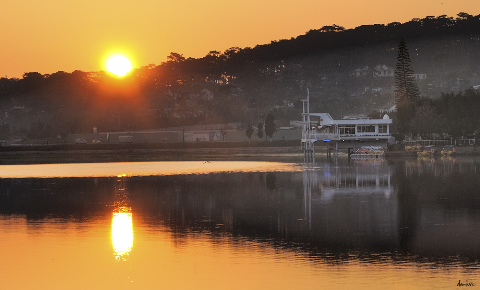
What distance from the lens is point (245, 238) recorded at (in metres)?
27.3

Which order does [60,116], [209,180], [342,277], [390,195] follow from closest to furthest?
[342,277] → [390,195] → [209,180] → [60,116]

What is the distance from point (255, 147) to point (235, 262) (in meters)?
119

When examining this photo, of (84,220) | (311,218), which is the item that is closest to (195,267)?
(311,218)

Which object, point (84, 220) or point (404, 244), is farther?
point (84, 220)

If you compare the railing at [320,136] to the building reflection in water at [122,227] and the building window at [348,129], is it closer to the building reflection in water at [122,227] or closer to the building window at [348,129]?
the building window at [348,129]

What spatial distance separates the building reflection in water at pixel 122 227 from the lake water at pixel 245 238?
0.08 m

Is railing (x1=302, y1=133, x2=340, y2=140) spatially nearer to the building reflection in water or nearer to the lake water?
the lake water

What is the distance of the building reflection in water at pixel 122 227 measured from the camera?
1005 inches

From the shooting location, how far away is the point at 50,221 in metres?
34.3

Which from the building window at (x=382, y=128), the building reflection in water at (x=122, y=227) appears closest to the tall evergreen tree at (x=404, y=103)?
the building window at (x=382, y=128)

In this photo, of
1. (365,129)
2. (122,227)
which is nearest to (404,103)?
(365,129)

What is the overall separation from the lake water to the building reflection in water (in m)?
0.08

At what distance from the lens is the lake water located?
20438 millimetres

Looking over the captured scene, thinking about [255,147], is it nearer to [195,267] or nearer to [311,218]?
[311,218]
